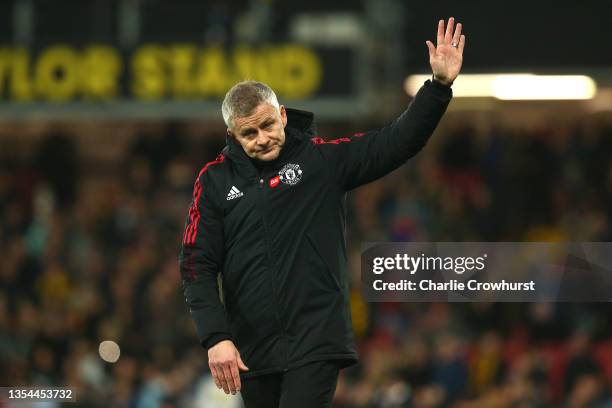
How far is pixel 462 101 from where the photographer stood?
15102mm

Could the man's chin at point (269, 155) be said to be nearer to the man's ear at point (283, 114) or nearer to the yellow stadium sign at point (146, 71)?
the man's ear at point (283, 114)

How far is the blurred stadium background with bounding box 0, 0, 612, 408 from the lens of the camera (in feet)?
36.1

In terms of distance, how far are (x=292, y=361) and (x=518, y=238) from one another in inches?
312

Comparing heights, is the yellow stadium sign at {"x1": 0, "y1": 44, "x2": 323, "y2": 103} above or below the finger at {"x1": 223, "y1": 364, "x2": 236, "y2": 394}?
above

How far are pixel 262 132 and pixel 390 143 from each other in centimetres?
46

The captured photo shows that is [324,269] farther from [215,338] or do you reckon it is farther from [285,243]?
[215,338]

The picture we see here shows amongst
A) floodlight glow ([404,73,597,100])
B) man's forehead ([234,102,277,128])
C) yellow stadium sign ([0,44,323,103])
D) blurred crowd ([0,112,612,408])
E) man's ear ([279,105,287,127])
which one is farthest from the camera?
floodlight glow ([404,73,597,100])

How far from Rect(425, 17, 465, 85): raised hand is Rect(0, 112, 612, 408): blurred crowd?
174 inches

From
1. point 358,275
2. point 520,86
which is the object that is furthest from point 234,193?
point 520,86

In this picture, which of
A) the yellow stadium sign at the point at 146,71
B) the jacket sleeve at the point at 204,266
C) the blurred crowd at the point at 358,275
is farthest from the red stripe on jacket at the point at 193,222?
the yellow stadium sign at the point at 146,71

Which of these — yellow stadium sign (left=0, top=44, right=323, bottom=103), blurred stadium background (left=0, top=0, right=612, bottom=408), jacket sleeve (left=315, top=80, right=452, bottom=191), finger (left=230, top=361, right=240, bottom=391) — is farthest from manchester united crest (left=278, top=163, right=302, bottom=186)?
yellow stadium sign (left=0, top=44, right=323, bottom=103)

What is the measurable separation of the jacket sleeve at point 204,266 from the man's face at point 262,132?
0.77 ft

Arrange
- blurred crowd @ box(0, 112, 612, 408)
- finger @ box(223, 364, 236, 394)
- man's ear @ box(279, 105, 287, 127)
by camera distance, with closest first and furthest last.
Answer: finger @ box(223, 364, 236, 394), man's ear @ box(279, 105, 287, 127), blurred crowd @ box(0, 112, 612, 408)

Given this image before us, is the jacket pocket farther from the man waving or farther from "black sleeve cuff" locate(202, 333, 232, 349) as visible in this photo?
"black sleeve cuff" locate(202, 333, 232, 349)
